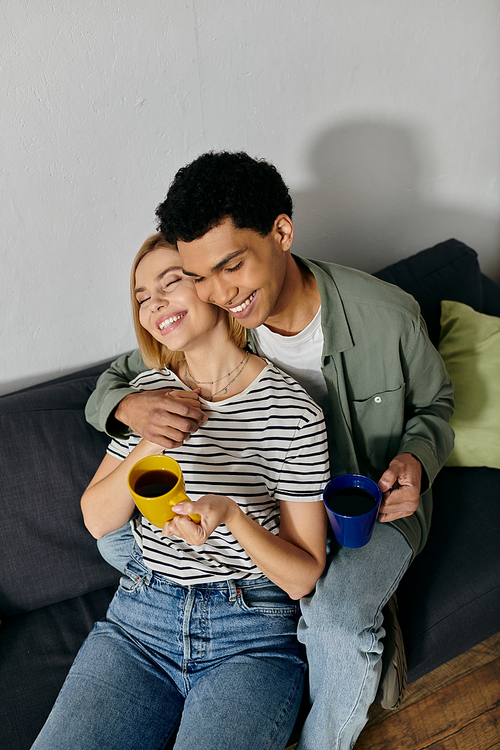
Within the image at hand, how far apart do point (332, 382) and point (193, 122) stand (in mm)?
903

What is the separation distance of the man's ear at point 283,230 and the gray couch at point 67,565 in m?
0.82

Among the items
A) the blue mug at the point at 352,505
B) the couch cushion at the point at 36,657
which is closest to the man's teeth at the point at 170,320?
the blue mug at the point at 352,505

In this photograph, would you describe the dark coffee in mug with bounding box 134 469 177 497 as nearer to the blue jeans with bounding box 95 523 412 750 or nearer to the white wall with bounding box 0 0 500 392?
the blue jeans with bounding box 95 523 412 750

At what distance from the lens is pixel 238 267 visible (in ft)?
4.05

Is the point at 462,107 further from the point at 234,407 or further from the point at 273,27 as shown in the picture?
the point at 234,407

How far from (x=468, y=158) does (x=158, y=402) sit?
1.73 m

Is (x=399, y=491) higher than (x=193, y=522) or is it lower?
lower

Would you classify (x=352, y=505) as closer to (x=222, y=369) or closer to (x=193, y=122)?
(x=222, y=369)

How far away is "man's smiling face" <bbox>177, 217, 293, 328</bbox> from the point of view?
3.94ft

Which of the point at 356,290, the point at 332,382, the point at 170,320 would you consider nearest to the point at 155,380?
the point at 170,320

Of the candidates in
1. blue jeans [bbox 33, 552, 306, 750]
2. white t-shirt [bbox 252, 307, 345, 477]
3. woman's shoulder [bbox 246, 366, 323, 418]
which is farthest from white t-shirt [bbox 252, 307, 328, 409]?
blue jeans [bbox 33, 552, 306, 750]

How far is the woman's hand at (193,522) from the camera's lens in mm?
1034

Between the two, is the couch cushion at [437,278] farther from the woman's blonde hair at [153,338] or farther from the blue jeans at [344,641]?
the blue jeans at [344,641]

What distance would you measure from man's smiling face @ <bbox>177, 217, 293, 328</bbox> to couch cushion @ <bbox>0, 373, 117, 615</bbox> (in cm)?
68
